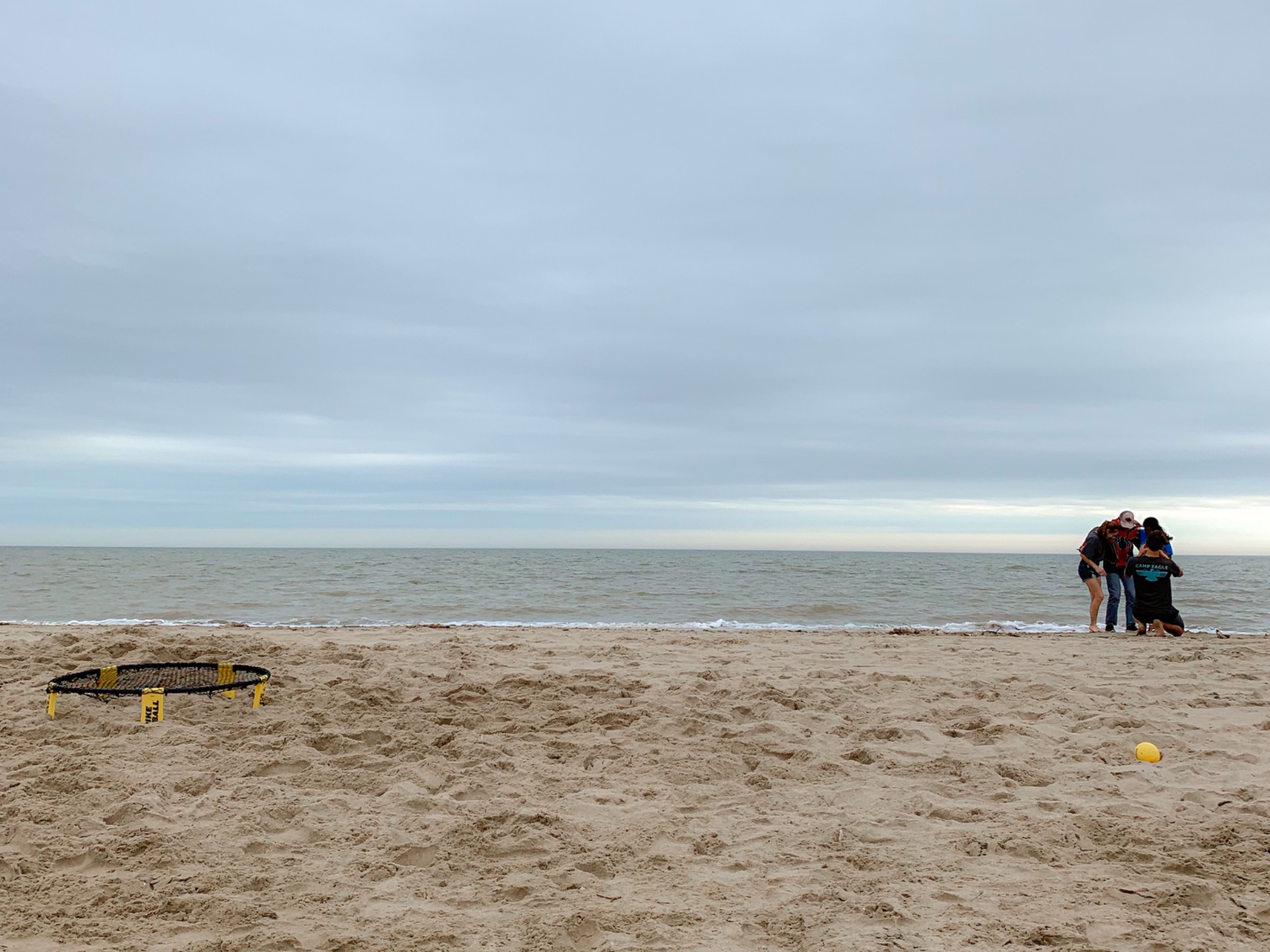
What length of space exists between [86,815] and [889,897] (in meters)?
3.69

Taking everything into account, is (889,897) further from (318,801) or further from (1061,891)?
(318,801)

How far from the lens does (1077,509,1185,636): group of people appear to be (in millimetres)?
11109

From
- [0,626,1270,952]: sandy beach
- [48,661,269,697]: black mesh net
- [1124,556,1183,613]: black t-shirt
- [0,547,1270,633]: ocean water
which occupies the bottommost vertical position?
[0,547,1270,633]: ocean water

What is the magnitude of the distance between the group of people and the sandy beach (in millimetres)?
4307

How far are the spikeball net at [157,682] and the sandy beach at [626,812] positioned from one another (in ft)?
0.48

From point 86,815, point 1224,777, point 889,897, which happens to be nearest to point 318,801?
point 86,815

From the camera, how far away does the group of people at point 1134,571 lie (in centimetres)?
1111

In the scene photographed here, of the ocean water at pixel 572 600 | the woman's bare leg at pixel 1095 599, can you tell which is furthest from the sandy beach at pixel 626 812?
the ocean water at pixel 572 600

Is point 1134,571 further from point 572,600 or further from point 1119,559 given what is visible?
point 572,600

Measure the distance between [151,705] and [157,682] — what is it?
3.98 ft

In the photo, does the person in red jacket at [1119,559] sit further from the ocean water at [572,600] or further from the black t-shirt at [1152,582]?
the ocean water at [572,600]

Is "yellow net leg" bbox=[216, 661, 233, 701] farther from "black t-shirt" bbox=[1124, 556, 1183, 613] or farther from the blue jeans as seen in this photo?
the blue jeans

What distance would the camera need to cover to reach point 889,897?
3.15 meters

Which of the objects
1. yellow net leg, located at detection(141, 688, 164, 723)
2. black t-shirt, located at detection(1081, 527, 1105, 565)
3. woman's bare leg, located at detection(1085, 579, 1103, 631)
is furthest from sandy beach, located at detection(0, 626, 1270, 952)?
woman's bare leg, located at detection(1085, 579, 1103, 631)
